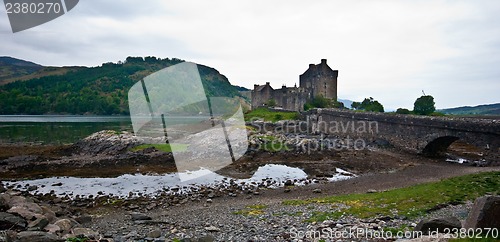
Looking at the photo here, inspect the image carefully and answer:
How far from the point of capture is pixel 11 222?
1171 cm

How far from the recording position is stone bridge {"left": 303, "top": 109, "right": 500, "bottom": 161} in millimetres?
26797

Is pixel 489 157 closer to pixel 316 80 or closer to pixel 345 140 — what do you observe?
pixel 345 140

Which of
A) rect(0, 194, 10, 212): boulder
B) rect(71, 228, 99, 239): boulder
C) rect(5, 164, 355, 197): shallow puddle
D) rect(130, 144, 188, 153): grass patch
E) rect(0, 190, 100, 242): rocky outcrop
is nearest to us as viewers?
rect(0, 190, 100, 242): rocky outcrop

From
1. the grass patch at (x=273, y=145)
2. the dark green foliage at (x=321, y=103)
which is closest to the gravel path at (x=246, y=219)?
the grass patch at (x=273, y=145)

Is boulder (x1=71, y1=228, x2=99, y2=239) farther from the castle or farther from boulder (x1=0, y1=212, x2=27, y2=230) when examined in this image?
the castle

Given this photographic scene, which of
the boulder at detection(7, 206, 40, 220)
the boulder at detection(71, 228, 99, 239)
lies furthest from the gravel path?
the boulder at detection(7, 206, 40, 220)

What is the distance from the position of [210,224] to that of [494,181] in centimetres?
1774

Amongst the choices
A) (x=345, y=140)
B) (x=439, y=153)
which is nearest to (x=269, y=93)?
(x=345, y=140)

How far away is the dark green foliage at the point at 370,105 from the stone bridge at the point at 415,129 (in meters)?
13.9

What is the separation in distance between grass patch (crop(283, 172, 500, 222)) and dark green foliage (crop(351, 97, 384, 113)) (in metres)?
43.3

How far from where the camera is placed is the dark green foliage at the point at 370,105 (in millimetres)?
62156

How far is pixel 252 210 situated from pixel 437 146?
2689 cm

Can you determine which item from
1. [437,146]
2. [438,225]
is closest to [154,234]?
[438,225]

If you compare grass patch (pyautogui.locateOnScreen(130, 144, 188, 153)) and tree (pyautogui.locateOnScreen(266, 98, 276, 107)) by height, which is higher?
tree (pyautogui.locateOnScreen(266, 98, 276, 107))
